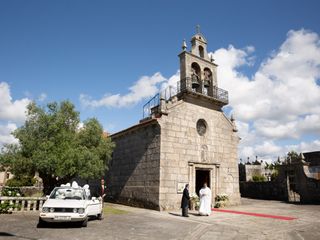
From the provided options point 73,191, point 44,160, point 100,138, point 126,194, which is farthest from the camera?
point 126,194

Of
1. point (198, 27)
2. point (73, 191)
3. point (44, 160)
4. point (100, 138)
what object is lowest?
point (73, 191)

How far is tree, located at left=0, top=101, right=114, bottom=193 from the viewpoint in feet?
45.4

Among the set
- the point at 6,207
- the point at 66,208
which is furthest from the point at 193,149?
the point at 6,207

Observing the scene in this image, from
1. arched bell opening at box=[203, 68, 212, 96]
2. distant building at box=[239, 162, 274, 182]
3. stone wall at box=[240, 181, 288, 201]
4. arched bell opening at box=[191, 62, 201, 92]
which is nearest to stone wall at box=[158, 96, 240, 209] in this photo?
arched bell opening at box=[191, 62, 201, 92]

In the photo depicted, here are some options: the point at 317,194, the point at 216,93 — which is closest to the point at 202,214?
the point at 216,93

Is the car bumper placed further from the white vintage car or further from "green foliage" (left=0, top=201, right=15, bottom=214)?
"green foliage" (left=0, top=201, right=15, bottom=214)

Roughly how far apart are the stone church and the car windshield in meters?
6.02

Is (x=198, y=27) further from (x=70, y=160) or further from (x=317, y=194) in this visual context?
(x=317, y=194)

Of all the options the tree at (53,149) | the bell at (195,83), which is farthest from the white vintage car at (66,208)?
the bell at (195,83)

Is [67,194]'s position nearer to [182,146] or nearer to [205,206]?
[205,206]

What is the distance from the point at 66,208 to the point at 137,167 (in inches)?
360

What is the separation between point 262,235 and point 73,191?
7144 millimetres

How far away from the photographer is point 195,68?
19984 mm

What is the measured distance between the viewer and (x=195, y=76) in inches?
762
